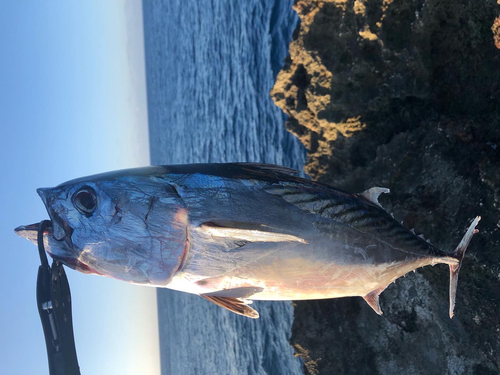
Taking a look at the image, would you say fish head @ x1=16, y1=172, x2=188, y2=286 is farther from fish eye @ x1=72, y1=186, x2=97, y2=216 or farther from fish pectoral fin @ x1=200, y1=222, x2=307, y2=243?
fish pectoral fin @ x1=200, y1=222, x2=307, y2=243

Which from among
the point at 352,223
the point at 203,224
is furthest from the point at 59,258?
the point at 352,223

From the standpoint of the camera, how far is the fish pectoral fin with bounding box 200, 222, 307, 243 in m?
2.25

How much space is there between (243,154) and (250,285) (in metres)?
10.1

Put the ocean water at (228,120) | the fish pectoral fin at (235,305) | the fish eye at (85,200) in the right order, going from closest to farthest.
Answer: the fish eye at (85,200) → the fish pectoral fin at (235,305) → the ocean water at (228,120)

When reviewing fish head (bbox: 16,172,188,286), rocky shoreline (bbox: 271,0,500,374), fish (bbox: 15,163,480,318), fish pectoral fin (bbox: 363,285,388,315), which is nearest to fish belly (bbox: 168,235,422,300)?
fish (bbox: 15,163,480,318)

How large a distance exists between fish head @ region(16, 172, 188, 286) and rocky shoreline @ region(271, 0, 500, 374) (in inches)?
109

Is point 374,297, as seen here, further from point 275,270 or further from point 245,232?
point 245,232

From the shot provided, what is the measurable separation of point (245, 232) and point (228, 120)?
41.8 ft

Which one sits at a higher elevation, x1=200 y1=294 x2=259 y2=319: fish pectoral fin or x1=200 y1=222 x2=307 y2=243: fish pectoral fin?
x1=200 y1=222 x2=307 y2=243: fish pectoral fin

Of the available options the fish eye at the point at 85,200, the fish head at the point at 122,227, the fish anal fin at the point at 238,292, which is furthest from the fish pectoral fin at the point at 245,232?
the fish eye at the point at 85,200

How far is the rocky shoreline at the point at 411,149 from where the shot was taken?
3.55 metres

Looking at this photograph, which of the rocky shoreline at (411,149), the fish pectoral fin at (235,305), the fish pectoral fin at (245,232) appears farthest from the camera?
the rocky shoreline at (411,149)

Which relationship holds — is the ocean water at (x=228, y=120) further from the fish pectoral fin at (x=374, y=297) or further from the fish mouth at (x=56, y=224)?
the fish mouth at (x=56, y=224)

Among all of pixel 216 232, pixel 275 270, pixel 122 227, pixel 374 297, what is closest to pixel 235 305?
pixel 275 270
